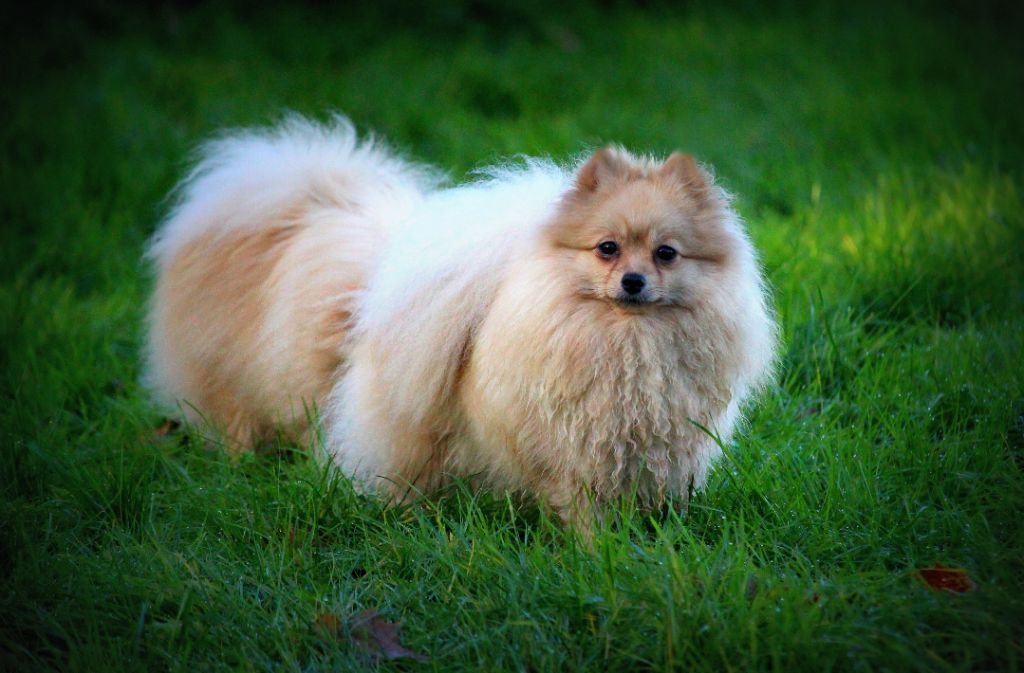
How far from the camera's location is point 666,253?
9.79 ft

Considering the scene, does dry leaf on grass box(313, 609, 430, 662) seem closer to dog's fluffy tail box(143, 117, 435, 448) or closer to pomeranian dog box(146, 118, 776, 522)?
pomeranian dog box(146, 118, 776, 522)

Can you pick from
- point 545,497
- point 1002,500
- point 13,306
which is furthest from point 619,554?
point 13,306

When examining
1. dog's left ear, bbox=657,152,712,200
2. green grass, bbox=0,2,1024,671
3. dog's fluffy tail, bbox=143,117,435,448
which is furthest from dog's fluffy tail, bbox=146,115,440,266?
dog's left ear, bbox=657,152,712,200

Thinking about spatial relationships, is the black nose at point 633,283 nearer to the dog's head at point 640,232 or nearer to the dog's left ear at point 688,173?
the dog's head at point 640,232

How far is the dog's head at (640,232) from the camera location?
2936 mm

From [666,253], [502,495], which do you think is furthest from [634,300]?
[502,495]

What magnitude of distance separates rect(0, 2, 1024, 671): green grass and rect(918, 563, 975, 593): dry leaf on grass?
63mm

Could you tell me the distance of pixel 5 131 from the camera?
6.55 metres

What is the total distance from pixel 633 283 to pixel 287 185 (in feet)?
5.85

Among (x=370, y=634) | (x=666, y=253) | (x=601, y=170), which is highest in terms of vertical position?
(x=601, y=170)

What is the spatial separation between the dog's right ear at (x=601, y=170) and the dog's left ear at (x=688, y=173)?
0.38 feet

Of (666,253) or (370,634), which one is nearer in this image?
(370,634)

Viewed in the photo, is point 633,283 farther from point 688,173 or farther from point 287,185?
point 287,185

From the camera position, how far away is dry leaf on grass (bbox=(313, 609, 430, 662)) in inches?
100
